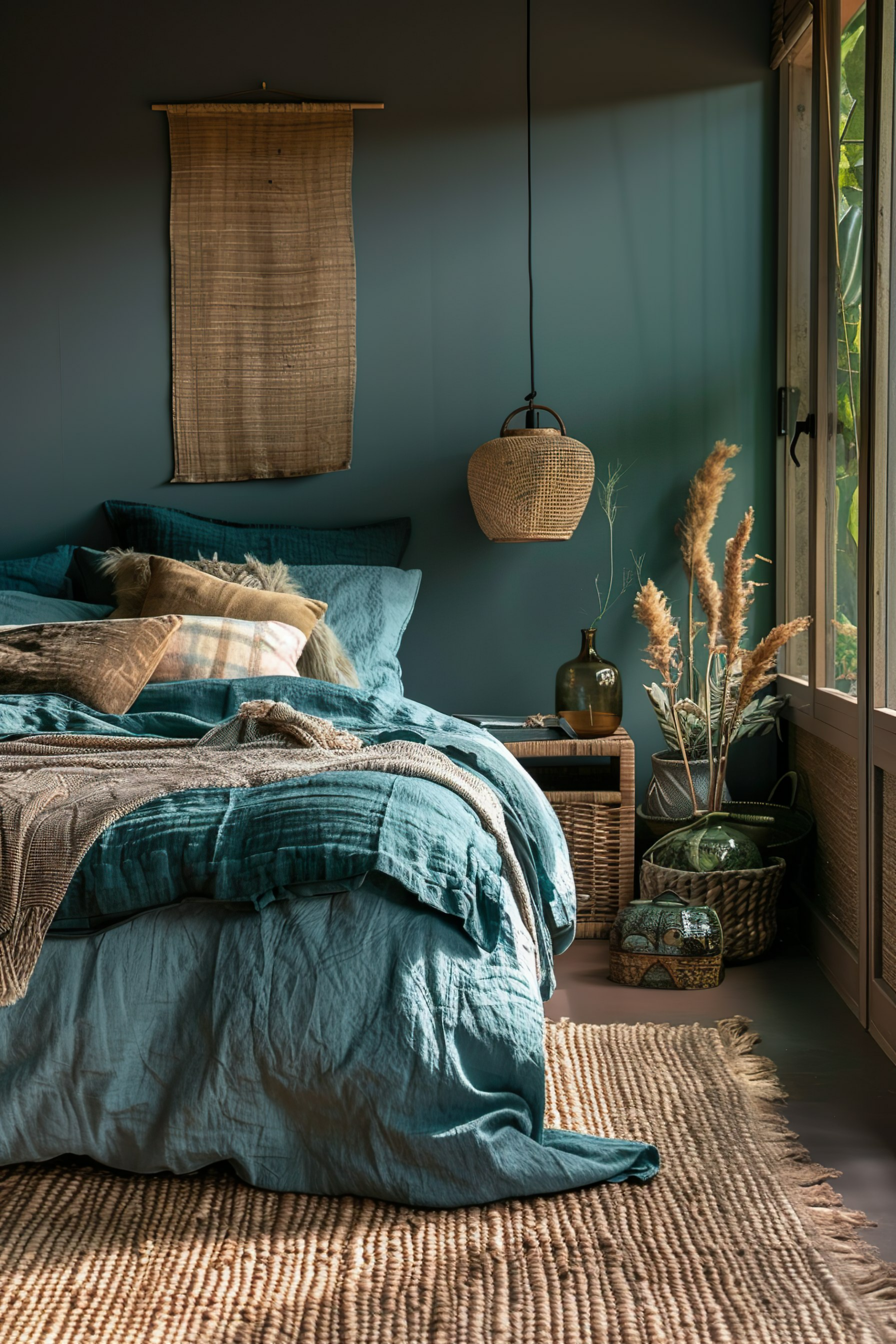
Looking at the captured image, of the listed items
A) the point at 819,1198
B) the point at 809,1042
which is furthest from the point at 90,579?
the point at 819,1198

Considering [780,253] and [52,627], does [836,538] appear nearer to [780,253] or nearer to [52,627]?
[780,253]

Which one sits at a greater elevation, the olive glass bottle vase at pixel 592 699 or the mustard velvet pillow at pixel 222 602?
the mustard velvet pillow at pixel 222 602

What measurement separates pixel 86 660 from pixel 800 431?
6.94ft

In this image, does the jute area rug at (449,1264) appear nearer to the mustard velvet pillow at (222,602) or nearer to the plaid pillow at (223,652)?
the plaid pillow at (223,652)

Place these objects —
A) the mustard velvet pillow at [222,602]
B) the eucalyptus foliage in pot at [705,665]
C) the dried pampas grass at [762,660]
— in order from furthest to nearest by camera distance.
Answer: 1. the eucalyptus foliage in pot at [705,665]
2. the mustard velvet pillow at [222,602]
3. the dried pampas grass at [762,660]

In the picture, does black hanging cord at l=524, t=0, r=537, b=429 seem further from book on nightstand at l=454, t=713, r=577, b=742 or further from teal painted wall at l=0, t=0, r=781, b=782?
book on nightstand at l=454, t=713, r=577, b=742

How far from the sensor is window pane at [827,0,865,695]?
2809mm

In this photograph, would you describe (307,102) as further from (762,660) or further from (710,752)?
(710,752)

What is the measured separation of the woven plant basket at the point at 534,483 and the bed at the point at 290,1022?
1.83 metres

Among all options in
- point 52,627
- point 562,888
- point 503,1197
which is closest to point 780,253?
point 562,888

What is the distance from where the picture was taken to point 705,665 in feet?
12.5

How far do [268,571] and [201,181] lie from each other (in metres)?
1.39

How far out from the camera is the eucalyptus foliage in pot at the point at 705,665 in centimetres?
328

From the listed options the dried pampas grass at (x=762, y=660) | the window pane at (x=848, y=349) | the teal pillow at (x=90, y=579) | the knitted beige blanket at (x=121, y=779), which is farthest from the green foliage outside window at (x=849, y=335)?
the teal pillow at (x=90, y=579)
